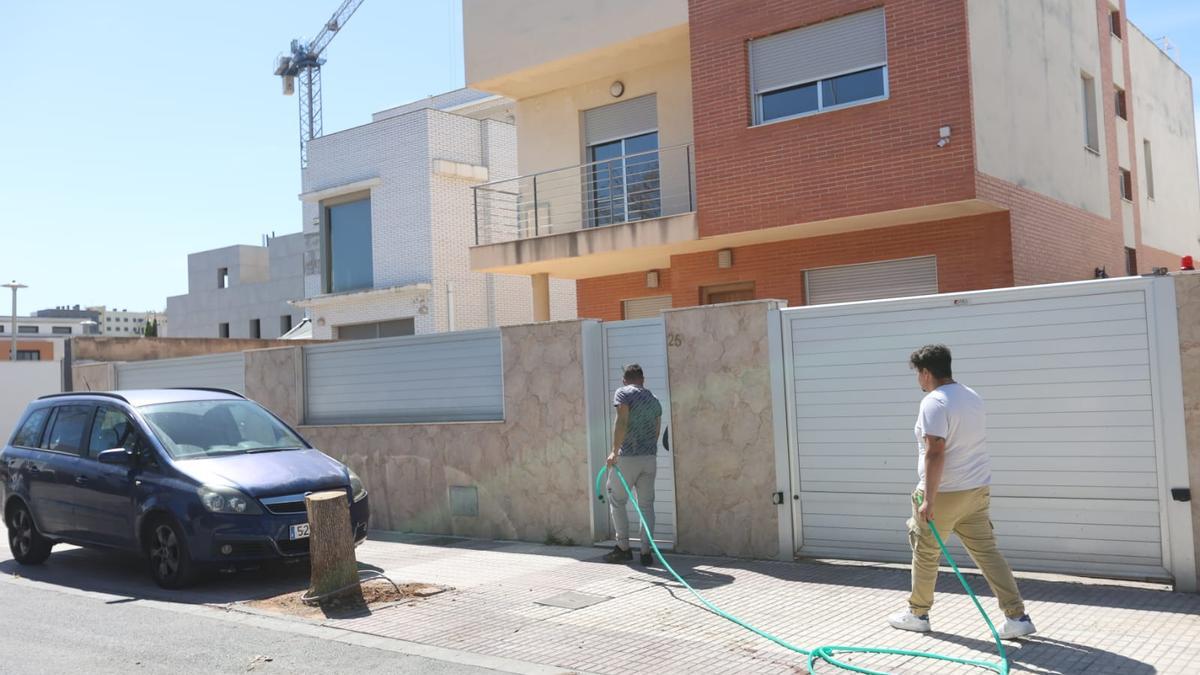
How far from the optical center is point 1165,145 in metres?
22.5

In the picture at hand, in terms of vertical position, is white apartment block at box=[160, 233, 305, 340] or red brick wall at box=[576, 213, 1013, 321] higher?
white apartment block at box=[160, 233, 305, 340]

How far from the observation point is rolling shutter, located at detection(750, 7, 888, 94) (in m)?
13.3

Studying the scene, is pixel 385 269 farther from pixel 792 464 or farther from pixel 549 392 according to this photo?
pixel 792 464

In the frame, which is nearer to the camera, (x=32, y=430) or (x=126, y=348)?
(x=32, y=430)

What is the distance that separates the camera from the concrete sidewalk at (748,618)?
6094 millimetres

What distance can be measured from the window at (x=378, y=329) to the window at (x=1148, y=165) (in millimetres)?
16893

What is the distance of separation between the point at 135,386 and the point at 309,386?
16.0 feet

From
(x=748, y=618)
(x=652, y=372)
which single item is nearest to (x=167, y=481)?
(x=652, y=372)

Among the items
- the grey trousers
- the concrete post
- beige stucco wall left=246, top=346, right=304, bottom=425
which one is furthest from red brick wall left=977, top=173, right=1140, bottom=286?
beige stucco wall left=246, top=346, right=304, bottom=425

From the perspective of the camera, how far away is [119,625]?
7668 mm

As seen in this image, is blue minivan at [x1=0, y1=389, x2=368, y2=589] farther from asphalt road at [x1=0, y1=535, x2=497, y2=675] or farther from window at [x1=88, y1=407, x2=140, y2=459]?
asphalt road at [x1=0, y1=535, x2=497, y2=675]

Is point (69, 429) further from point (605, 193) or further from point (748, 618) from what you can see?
point (605, 193)

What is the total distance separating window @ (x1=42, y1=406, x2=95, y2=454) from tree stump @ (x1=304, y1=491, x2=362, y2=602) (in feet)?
11.6

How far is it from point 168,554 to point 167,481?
649mm
